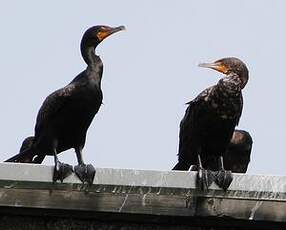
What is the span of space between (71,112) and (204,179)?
3045 millimetres

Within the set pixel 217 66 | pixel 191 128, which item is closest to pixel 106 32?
pixel 217 66

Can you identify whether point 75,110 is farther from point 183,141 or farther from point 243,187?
point 243,187

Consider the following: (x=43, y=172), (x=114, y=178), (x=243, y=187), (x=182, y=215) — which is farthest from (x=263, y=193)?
(x=43, y=172)

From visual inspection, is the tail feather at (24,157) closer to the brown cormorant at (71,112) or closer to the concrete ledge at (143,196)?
the brown cormorant at (71,112)

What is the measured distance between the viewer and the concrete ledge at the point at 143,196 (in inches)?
243

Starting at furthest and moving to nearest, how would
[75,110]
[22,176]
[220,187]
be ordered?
[75,110] < [220,187] < [22,176]

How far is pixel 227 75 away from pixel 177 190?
3.50 meters

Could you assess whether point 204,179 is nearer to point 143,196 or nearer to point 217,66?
point 143,196

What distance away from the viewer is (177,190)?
6.29 m

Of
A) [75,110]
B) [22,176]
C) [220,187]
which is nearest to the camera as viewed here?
[22,176]

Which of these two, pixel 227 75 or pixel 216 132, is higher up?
pixel 227 75

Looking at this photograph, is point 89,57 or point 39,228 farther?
point 89,57

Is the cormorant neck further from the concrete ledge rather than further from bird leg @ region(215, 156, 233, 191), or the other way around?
the concrete ledge

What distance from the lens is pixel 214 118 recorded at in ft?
31.8
